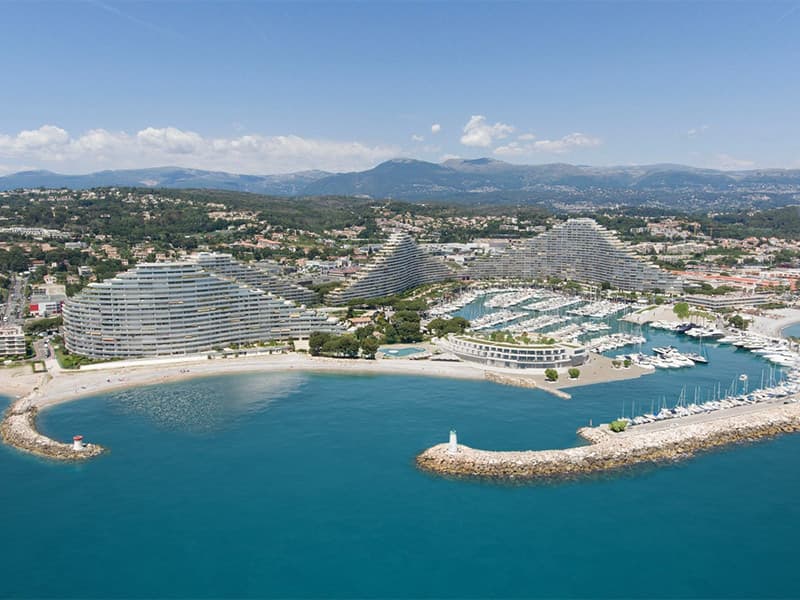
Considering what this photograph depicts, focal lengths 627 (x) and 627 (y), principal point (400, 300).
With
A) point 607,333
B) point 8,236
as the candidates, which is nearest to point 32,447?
point 607,333

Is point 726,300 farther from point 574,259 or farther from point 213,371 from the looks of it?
point 213,371

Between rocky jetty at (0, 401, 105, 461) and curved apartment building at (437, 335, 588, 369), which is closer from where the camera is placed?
rocky jetty at (0, 401, 105, 461)

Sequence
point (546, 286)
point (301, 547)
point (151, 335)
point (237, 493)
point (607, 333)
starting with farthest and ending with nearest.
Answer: point (546, 286)
point (607, 333)
point (151, 335)
point (237, 493)
point (301, 547)

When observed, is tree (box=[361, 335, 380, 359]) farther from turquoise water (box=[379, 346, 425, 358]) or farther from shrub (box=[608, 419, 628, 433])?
shrub (box=[608, 419, 628, 433])

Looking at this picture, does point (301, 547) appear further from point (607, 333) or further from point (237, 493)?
point (607, 333)

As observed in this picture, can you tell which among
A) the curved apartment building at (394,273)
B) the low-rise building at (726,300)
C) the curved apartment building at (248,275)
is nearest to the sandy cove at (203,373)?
the curved apartment building at (248,275)

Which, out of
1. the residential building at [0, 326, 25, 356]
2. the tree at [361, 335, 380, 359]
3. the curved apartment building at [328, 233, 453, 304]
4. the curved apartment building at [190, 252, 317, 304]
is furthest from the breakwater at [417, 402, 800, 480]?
the curved apartment building at [328, 233, 453, 304]

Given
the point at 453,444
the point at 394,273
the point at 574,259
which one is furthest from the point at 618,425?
the point at 574,259
